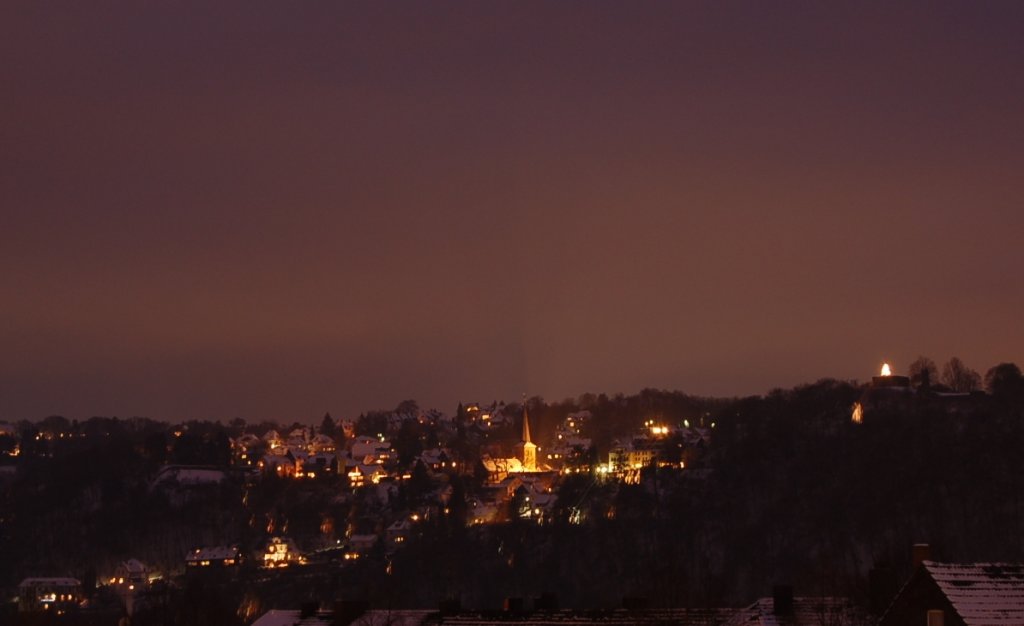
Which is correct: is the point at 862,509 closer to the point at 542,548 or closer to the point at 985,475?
the point at 985,475

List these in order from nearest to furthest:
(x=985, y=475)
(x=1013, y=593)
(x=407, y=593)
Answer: (x=1013, y=593) < (x=407, y=593) < (x=985, y=475)

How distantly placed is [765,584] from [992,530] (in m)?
23.8

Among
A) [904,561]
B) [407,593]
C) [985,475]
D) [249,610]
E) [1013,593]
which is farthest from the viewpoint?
[985,475]

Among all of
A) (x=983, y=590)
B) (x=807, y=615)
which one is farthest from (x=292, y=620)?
(x=983, y=590)

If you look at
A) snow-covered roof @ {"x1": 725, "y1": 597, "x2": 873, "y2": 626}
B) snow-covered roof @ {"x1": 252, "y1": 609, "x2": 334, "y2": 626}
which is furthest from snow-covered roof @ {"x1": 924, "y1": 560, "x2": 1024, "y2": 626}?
snow-covered roof @ {"x1": 252, "y1": 609, "x2": 334, "y2": 626}

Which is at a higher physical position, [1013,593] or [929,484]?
[929,484]

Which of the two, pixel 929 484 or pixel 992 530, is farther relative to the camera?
pixel 929 484

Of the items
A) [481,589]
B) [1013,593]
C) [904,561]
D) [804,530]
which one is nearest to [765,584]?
[804,530]

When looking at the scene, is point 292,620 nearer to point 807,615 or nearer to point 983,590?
point 807,615

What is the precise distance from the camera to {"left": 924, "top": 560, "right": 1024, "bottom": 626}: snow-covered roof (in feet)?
117

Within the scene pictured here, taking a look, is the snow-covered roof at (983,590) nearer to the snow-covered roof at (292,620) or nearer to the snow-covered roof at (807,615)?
the snow-covered roof at (807,615)

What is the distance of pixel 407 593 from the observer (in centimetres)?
17412

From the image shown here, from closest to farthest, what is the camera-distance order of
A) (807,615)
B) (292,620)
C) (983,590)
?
(983,590) < (807,615) < (292,620)

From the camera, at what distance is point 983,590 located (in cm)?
3647
